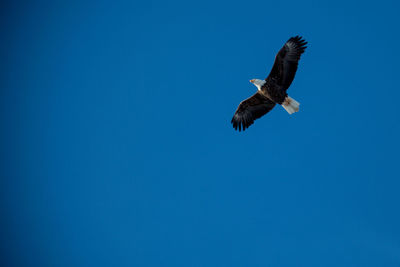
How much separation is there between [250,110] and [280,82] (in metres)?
2.02

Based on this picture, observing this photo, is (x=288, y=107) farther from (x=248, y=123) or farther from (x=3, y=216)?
(x=3, y=216)

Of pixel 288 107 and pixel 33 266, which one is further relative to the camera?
pixel 33 266

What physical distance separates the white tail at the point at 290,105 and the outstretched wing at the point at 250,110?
84 centimetres

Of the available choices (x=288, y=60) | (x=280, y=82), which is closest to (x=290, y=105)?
(x=280, y=82)

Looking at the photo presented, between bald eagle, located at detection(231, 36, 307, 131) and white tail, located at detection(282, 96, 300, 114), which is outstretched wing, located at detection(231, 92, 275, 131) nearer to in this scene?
bald eagle, located at detection(231, 36, 307, 131)

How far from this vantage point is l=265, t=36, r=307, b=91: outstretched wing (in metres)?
12.7

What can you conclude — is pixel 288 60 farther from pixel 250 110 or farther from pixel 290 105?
pixel 250 110

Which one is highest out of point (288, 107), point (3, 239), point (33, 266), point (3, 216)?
point (3, 216)

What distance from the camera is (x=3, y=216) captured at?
493 ft

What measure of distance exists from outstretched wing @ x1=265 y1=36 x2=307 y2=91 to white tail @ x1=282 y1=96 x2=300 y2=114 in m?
0.64

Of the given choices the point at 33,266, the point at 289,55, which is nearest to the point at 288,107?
the point at 289,55

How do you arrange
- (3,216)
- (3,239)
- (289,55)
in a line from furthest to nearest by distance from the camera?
(3,216)
(3,239)
(289,55)

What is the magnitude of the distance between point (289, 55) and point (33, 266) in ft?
443

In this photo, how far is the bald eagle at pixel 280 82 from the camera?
41.8 feet
